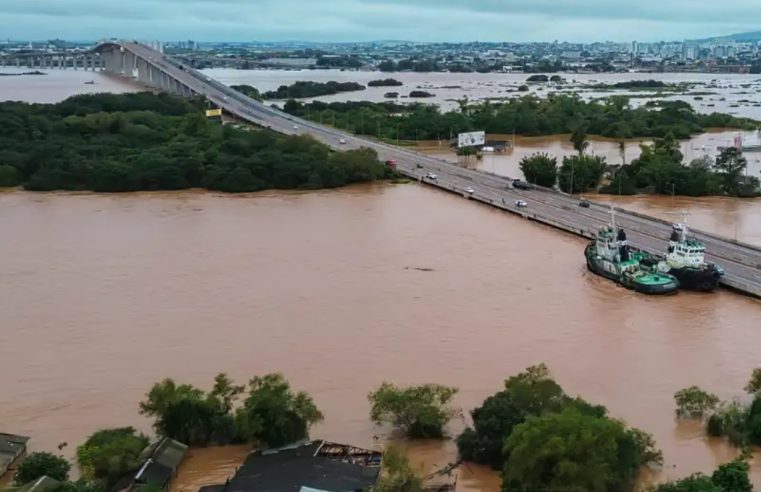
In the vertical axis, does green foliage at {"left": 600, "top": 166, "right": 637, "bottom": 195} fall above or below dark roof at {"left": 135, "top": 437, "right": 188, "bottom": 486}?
above

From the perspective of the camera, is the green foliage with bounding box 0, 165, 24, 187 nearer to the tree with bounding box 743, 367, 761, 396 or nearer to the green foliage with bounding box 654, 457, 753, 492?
the tree with bounding box 743, 367, 761, 396

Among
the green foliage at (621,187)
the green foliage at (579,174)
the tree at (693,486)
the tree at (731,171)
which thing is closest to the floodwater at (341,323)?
the tree at (693,486)

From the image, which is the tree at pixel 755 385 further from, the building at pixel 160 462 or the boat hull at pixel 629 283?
the building at pixel 160 462

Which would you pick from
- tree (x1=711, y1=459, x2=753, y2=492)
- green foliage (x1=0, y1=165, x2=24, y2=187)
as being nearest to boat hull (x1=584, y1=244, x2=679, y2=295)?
tree (x1=711, y1=459, x2=753, y2=492)

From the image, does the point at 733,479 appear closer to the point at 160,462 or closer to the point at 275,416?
the point at 275,416

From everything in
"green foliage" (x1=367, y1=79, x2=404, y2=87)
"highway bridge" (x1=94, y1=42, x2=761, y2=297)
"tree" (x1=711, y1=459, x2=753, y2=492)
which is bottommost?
"tree" (x1=711, y1=459, x2=753, y2=492)

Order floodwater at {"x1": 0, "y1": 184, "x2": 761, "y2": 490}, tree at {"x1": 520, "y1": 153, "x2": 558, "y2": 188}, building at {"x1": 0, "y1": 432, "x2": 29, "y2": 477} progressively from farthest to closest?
tree at {"x1": 520, "y1": 153, "x2": 558, "y2": 188}
floodwater at {"x1": 0, "y1": 184, "x2": 761, "y2": 490}
building at {"x1": 0, "y1": 432, "x2": 29, "y2": 477}

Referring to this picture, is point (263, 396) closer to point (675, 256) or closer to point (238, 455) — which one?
point (238, 455)
